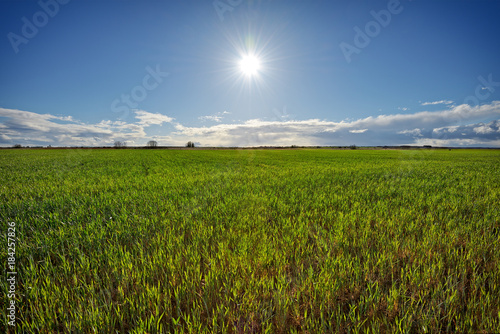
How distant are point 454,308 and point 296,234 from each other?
6.77ft

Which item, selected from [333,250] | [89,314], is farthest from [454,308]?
[89,314]

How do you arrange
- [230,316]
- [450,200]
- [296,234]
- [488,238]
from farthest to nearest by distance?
1. [450,200]
2. [296,234]
3. [488,238]
4. [230,316]

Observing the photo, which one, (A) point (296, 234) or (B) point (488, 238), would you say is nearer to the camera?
(B) point (488, 238)

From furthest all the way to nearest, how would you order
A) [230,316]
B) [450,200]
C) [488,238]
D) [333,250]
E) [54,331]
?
[450,200], [488,238], [333,250], [230,316], [54,331]

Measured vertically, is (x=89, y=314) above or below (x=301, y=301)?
above

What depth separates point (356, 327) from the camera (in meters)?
1.87

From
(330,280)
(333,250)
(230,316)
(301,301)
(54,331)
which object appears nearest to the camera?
A: (54,331)

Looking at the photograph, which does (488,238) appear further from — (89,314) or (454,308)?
(89,314)

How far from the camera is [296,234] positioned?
3695 mm

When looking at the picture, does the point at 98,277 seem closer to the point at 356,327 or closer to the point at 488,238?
the point at 356,327

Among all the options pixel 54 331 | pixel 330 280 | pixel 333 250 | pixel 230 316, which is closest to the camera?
pixel 54 331

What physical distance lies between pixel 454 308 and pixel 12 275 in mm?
5186

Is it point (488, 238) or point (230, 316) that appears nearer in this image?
point (230, 316)

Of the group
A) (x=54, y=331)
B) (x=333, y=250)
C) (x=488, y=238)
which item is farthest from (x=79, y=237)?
(x=488, y=238)
